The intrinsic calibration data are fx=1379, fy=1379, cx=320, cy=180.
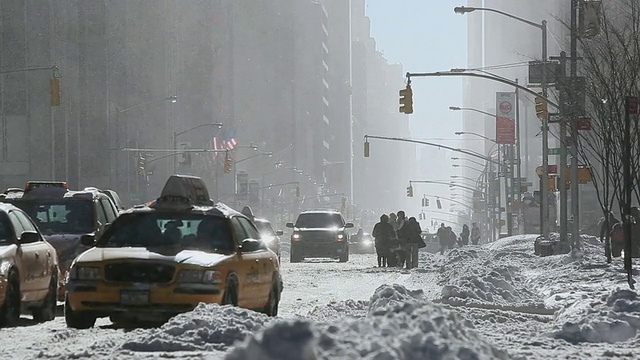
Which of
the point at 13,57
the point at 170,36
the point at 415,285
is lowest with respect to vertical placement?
the point at 415,285

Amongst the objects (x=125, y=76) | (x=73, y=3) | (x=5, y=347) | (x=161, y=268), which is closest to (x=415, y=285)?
(x=161, y=268)

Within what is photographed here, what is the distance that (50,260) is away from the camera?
57.1 ft

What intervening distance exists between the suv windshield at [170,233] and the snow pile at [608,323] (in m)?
4.43

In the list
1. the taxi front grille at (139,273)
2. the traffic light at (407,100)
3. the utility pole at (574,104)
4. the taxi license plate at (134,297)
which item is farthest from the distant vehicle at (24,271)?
the traffic light at (407,100)

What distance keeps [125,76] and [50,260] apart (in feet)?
369

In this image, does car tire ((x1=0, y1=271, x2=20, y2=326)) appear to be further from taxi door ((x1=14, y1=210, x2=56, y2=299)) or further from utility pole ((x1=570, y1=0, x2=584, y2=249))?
utility pole ((x1=570, y1=0, x2=584, y2=249))

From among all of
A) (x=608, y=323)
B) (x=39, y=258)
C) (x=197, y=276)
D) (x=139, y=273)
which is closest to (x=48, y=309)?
(x=39, y=258)

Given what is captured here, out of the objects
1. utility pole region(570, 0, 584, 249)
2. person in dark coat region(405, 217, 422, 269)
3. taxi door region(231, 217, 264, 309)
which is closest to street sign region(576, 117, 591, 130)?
utility pole region(570, 0, 584, 249)

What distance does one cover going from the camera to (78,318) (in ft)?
49.2

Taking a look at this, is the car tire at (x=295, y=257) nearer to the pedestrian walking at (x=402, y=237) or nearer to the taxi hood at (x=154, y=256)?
the pedestrian walking at (x=402, y=237)

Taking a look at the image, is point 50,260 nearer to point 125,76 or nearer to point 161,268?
point 161,268

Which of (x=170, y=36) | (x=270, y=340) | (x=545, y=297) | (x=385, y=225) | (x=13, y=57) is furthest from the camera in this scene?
(x=170, y=36)

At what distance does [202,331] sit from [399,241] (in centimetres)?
2656

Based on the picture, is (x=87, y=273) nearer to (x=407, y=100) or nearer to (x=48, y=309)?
(x=48, y=309)
